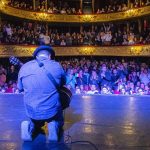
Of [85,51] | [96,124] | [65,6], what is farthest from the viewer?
[65,6]

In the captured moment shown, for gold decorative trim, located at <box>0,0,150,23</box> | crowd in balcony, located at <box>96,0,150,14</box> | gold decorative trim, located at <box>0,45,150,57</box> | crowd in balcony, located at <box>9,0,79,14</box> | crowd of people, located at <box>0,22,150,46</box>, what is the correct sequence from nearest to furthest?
gold decorative trim, located at <box>0,45,150,57</box>, crowd of people, located at <box>0,22,150,46</box>, gold decorative trim, located at <box>0,0,150,23</box>, crowd in balcony, located at <box>96,0,150,14</box>, crowd in balcony, located at <box>9,0,79,14</box>

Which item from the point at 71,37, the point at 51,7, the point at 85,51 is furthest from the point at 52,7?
the point at 85,51

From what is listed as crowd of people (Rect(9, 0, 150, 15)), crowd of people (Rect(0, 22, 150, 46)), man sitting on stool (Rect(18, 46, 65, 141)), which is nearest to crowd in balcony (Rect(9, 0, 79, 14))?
crowd of people (Rect(9, 0, 150, 15))

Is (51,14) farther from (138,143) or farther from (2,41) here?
(138,143)

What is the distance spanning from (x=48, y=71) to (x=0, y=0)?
1737 cm

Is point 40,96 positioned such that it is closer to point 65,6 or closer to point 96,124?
point 96,124

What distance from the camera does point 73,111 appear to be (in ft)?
21.3

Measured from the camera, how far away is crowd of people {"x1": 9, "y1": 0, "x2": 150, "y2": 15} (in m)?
24.4

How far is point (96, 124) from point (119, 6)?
20.8m

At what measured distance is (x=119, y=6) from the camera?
25297mm

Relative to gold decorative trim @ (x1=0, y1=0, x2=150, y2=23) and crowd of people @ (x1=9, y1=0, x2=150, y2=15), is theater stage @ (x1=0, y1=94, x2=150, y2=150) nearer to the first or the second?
gold decorative trim @ (x1=0, y1=0, x2=150, y2=23)

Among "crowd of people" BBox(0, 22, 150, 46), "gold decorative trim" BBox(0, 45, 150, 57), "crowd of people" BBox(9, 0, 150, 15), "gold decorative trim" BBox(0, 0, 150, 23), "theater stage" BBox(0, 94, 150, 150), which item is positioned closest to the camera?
"theater stage" BBox(0, 94, 150, 150)

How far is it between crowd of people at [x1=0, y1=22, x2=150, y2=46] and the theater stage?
1224 cm

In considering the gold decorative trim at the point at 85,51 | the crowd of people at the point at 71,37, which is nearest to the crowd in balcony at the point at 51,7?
the crowd of people at the point at 71,37
